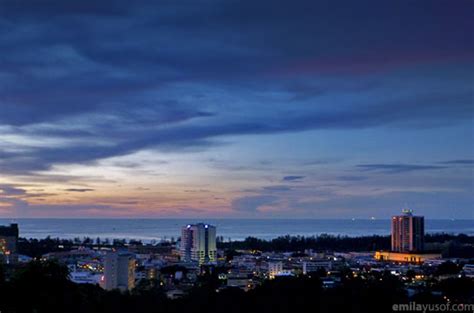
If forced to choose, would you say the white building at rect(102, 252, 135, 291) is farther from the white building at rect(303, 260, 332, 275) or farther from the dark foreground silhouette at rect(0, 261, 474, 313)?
the dark foreground silhouette at rect(0, 261, 474, 313)

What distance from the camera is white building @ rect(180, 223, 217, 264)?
4506cm

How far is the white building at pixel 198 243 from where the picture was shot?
148 ft

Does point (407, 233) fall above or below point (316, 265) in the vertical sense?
above

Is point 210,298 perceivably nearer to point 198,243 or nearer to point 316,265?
point 316,265

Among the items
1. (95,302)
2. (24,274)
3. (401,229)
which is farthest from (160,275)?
(401,229)

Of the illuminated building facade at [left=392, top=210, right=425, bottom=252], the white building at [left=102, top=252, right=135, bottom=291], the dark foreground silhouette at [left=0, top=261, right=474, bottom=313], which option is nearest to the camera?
the dark foreground silhouette at [left=0, top=261, right=474, bottom=313]

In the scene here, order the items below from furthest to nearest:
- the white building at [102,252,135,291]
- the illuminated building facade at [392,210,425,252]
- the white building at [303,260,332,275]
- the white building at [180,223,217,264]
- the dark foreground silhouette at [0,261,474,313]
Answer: the illuminated building facade at [392,210,425,252]
the white building at [180,223,217,264]
the white building at [303,260,332,275]
the white building at [102,252,135,291]
the dark foreground silhouette at [0,261,474,313]

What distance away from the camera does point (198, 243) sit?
151 ft

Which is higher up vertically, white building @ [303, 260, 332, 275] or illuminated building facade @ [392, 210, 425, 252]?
illuminated building facade @ [392, 210, 425, 252]

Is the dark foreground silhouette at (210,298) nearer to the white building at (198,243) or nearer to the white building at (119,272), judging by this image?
the white building at (119,272)

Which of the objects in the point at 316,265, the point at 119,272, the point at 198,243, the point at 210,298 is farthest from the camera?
the point at 198,243

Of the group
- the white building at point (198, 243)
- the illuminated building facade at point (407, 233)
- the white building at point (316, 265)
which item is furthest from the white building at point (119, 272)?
the illuminated building facade at point (407, 233)

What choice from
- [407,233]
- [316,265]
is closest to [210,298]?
[316,265]

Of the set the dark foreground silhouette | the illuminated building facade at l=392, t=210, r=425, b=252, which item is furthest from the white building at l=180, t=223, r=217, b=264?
the dark foreground silhouette
